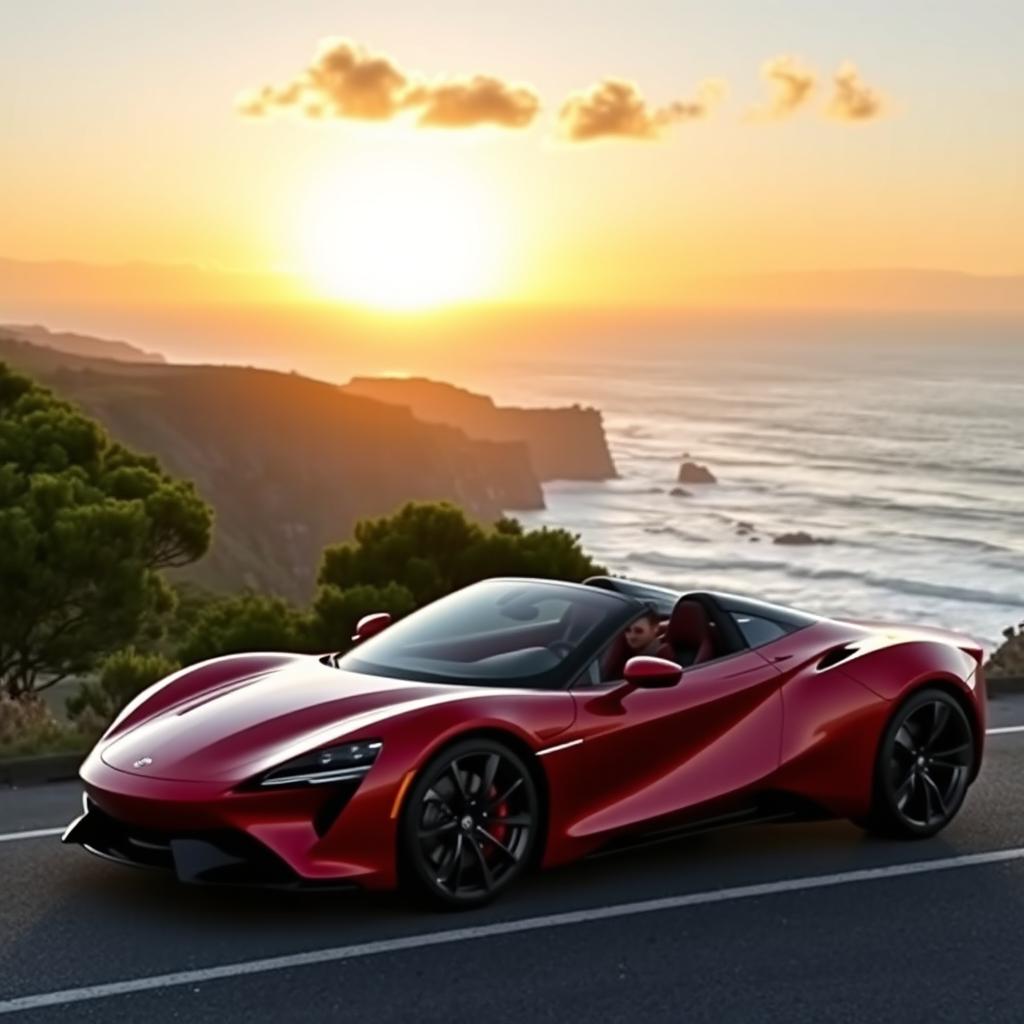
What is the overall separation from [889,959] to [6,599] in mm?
26052

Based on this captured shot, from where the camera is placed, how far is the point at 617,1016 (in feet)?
18.7

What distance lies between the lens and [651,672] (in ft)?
23.4

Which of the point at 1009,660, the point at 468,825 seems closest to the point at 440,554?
the point at 1009,660

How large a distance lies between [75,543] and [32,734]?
2021 cm

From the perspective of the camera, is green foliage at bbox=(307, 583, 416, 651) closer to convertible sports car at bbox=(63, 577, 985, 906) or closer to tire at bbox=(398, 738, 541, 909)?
convertible sports car at bbox=(63, 577, 985, 906)

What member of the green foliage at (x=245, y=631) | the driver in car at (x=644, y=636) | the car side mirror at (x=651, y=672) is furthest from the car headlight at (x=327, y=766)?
the green foliage at (x=245, y=631)

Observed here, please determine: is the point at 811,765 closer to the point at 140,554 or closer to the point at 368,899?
the point at 368,899

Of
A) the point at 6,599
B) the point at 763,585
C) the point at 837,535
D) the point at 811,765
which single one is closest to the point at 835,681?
the point at 811,765

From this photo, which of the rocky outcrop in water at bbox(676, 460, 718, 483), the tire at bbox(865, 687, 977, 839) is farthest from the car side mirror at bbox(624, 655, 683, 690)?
the rocky outcrop in water at bbox(676, 460, 718, 483)

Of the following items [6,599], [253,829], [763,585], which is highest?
[253,829]

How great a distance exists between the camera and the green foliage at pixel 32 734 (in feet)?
33.6

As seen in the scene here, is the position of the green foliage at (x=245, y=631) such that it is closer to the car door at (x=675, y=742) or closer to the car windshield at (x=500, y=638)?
the car windshield at (x=500, y=638)

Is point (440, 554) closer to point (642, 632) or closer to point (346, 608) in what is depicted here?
point (346, 608)

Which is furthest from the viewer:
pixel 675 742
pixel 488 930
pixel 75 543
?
pixel 75 543
